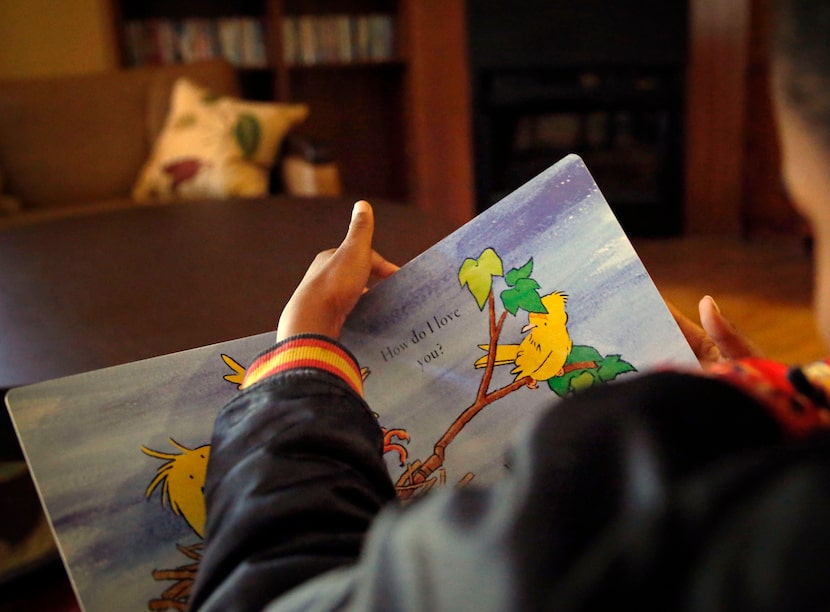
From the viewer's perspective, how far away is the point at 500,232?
2.13 ft

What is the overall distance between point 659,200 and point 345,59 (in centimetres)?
145

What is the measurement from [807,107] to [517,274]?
339 millimetres

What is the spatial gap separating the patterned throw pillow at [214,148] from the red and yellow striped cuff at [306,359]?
1.95 m

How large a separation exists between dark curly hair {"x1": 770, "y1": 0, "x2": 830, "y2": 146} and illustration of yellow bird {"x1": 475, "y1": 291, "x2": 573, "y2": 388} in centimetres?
33

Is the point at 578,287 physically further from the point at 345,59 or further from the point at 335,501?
the point at 345,59

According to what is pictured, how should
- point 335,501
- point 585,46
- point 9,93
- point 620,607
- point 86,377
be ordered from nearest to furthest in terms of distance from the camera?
point 620,607 < point 335,501 < point 86,377 < point 9,93 < point 585,46

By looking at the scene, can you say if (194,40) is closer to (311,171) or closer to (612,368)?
(311,171)

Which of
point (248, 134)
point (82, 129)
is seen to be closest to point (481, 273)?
point (248, 134)

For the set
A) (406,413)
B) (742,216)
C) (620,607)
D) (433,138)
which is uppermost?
(620,607)

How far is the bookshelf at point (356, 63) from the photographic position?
3.45 m

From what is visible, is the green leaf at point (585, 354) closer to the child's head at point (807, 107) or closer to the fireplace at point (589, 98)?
the child's head at point (807, 107)

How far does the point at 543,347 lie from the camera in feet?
2.14

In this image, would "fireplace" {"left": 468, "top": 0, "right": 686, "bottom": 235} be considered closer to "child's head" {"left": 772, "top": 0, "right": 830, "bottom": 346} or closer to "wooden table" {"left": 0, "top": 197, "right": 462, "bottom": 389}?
"wooden table" {"left": 0, "top": 197, "right": 462, "bottom": 389}

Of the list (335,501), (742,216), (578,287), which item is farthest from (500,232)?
(742,216)
